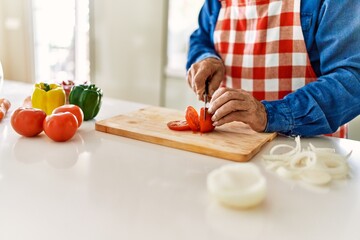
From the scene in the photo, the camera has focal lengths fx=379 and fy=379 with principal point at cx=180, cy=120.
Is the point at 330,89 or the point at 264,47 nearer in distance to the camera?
the point at 330,89

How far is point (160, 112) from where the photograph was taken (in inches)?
44.4

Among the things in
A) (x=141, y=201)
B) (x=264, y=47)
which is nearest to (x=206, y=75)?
(x=264, y=47)

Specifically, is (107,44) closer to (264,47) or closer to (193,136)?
(264,47)

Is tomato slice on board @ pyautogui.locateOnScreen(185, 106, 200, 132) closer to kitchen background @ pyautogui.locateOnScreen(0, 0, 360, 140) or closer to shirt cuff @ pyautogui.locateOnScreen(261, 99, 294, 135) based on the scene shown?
shirt cuff @ pyautogui.locateOnScreen(261, 99, 294, 135)

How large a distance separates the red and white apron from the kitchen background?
953 millimetres

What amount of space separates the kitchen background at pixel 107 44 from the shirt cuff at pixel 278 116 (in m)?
1.28

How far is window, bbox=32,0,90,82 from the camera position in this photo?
2664 mm

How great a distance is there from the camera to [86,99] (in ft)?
3.53

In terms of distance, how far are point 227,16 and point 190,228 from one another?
91cm

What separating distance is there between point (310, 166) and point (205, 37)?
0.81 metres

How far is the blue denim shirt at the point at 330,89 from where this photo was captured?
3.05ft

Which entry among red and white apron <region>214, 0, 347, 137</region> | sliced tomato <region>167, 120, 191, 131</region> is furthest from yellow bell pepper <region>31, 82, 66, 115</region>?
red and white apron <region>214, 0, 347, 137</region>

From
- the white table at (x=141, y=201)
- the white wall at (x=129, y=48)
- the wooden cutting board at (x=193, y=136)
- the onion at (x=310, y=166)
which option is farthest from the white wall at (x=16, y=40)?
the onion at (x=310, y=166)

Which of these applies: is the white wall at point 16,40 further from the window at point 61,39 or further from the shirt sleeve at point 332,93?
the shirt sleeve at point 332,93
